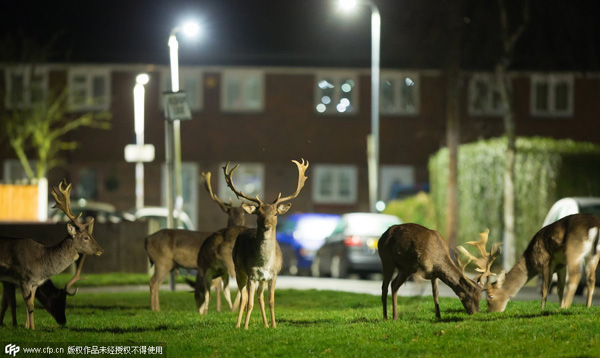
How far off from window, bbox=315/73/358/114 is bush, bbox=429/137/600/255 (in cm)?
1665

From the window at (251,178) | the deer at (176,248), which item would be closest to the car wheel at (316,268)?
the deer at (176,248)

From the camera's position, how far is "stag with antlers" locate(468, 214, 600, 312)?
15891 mm

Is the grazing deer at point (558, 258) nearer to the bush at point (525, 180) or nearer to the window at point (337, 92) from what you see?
the bush at point (525, 180)

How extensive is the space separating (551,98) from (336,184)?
9.61 m

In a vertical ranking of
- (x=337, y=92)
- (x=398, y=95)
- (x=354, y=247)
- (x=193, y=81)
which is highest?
(x=193, y=81)

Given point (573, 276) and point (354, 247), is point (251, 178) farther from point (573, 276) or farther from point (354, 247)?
point (573, 276)

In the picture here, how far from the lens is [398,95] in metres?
50.2

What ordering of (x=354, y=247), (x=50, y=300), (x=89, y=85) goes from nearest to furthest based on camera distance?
(x=50, y=300), (x=354, y=247), (x=89, y=85)

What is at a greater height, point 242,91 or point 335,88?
point 335,88

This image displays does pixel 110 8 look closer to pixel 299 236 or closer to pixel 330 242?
pixel 299 236

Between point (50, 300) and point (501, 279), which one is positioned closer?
point (501, 279)

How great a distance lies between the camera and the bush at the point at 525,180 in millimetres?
29438

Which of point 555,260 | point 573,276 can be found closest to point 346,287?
point 555,260

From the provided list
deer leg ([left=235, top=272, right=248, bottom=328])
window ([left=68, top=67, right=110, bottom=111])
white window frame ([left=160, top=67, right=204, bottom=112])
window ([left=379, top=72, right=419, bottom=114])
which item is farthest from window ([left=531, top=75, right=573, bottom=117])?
deer leg ([left=235, top=272, right=248, bottom=328])
